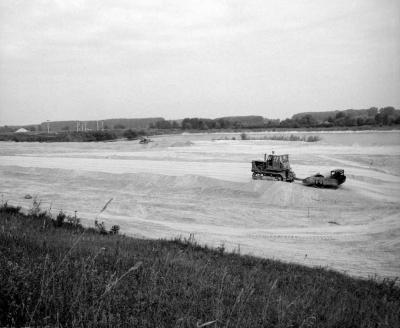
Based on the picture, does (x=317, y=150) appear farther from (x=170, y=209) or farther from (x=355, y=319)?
(x=355, y=319)

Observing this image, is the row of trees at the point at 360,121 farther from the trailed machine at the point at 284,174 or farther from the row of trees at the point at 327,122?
the trailed machine at the point at 284,174

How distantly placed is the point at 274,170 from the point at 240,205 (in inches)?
287

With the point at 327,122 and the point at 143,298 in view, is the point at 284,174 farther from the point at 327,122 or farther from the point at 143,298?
the point at 327,122

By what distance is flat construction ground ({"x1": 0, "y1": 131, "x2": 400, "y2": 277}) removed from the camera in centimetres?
1516

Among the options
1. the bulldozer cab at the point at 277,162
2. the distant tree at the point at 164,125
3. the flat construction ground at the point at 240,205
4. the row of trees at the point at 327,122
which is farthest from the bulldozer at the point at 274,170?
the distant tree at the point at 164,125

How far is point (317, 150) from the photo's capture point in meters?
55.0

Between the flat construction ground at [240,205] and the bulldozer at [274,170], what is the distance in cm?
158

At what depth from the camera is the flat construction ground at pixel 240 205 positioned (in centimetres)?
1516

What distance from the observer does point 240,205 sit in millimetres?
23078

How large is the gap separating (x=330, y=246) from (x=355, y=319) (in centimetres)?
1073

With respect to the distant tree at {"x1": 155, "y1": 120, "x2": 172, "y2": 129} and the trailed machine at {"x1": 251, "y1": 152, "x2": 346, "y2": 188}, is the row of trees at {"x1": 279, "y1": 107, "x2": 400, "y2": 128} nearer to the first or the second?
the distant tree at {"x1": 155, "y1": 120, "x2": 172, "y2": 129}

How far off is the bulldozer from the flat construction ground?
1.58 meters

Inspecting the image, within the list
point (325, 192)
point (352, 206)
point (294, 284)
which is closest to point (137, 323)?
point (294, 284)

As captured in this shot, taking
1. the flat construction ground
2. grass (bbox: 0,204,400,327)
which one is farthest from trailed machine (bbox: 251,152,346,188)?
grass (bbox: 0,204,400,327)
